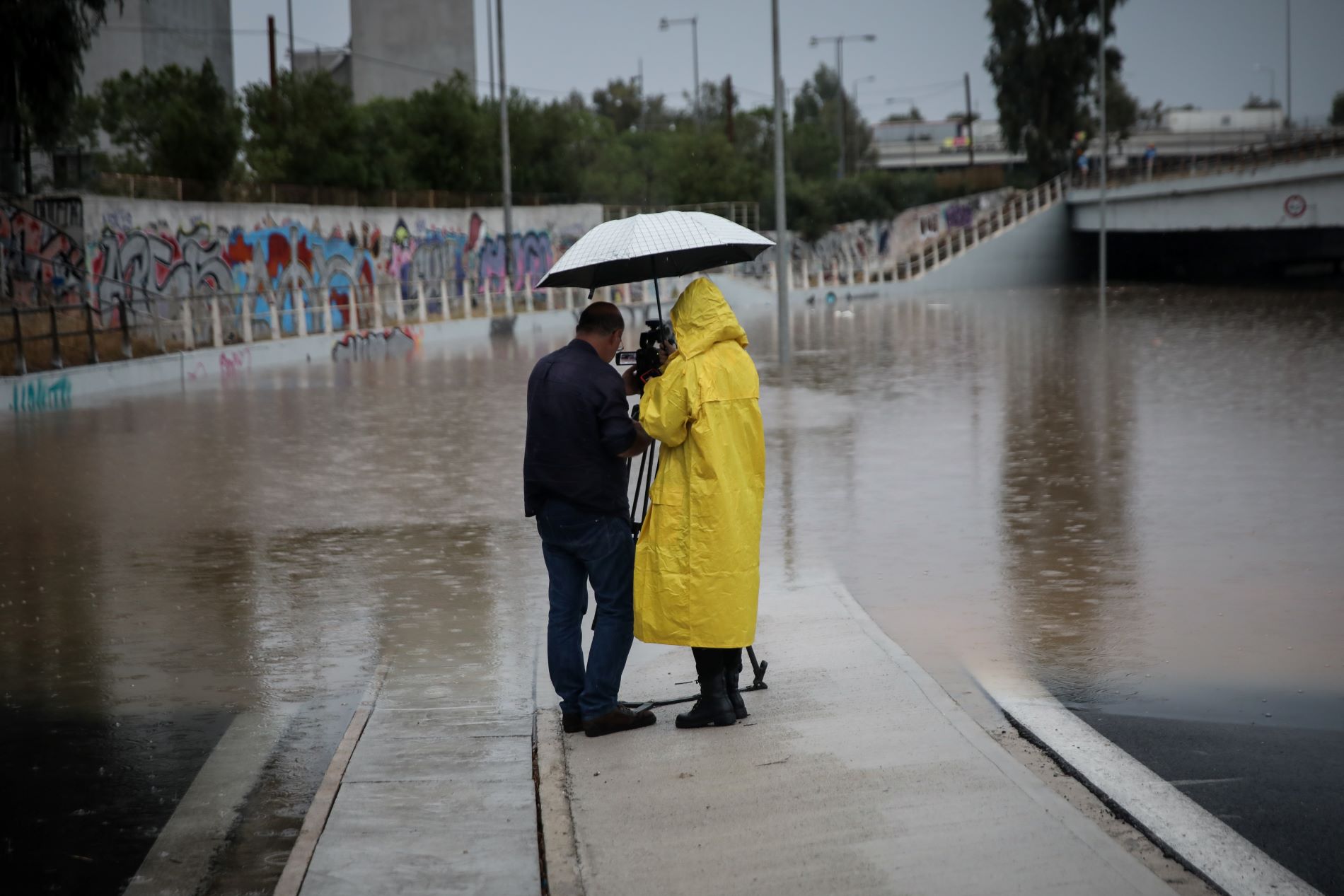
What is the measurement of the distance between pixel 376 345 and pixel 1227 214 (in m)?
31.0

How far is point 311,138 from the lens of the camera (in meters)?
47.3

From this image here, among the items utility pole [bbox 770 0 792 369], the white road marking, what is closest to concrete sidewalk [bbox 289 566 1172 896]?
the white road marking

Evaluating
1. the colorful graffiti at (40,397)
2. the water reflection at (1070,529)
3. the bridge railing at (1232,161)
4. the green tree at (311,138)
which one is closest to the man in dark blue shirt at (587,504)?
the water reflection at (1070,529)

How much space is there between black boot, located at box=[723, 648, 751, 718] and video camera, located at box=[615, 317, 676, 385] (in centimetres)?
109

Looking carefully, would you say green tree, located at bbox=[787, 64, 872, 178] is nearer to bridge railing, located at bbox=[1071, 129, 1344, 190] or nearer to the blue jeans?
bridge railing, located at bbox=[1071, 129, 1344, 190]

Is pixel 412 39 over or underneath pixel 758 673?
over

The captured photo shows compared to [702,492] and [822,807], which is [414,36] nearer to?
[702,492]

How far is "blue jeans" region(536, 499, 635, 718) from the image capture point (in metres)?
5.43

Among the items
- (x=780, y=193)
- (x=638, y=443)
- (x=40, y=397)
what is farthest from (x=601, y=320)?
(x=780, y=193)

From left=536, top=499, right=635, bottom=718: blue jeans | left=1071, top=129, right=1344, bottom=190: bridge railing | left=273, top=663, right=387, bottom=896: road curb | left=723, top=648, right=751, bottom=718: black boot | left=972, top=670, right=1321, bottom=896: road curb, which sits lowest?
left=972, top=670, right=1321, bottom=896: road curb

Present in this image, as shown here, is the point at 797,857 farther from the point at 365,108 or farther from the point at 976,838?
the point at 365,108

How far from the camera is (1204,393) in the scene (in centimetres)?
1819

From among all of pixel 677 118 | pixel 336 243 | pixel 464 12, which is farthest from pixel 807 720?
pixel 677 118

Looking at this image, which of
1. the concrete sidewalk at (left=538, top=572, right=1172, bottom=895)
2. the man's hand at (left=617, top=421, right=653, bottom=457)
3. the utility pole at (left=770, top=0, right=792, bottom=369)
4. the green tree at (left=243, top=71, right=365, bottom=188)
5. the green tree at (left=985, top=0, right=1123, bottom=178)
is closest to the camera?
the concrete sidewalk at (left=538, top=572, right=1172, bottom=895)
